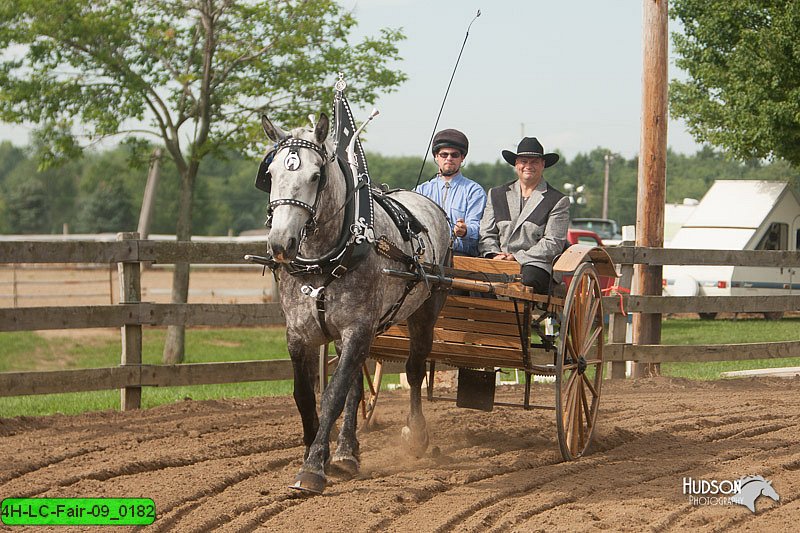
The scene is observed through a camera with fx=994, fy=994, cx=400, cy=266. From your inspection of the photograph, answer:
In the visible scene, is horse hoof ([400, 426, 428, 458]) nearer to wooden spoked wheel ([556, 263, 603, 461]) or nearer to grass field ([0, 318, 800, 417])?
wooden spoked wheel ([556, 263, 603, 461])

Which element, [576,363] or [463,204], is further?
[463,204]

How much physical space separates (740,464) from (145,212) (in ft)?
70.9

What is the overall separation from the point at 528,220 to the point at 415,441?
1.71 m

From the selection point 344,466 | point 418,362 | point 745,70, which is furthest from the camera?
point 745,70

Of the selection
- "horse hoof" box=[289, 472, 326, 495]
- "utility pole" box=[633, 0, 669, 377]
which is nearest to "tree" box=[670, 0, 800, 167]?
"utility pole" box=[633, 0, 669, 377]

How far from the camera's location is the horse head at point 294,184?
4922 millimetres

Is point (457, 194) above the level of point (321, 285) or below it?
above

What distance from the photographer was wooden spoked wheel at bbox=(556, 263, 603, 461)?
6395mm

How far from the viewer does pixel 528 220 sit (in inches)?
273

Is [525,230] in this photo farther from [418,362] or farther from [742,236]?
[742,236]

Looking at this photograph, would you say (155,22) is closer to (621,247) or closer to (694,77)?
(621,247)

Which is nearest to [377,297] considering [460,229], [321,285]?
[321,285]

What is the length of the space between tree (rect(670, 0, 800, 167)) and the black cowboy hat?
13258 millimetres

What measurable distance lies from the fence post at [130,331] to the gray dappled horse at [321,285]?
263 centimetres
